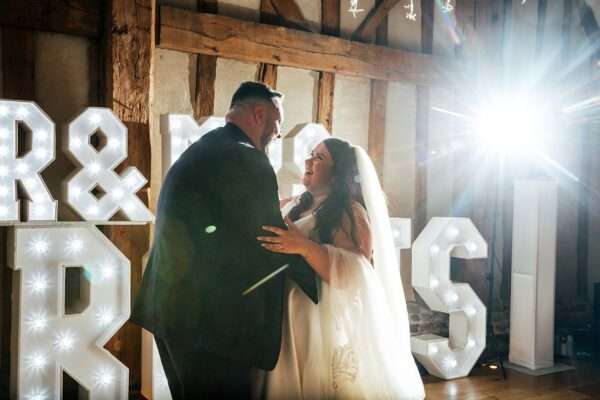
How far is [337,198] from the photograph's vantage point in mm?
3791

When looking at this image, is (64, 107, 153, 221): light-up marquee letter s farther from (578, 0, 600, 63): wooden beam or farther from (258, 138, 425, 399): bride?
(578, 0, 600, 63): wooden beam

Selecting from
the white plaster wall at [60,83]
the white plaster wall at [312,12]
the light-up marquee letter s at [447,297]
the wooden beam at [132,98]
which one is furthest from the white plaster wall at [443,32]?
the white plaster wall at [60,83]

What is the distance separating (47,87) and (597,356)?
5.51m

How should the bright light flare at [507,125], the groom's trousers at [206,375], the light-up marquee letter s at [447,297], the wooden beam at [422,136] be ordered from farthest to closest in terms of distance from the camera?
1. the bright light flare at [507,125]
2. the wooden beam at [422,136]
3. the light-up marquee letter s at [447,297]
4. the groom's trousers at [206,375]

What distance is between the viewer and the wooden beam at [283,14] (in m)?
4.71

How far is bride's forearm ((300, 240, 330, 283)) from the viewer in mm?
3549

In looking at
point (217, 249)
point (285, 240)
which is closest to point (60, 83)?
point (217, 249)

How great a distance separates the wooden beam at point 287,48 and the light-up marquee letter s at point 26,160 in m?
1.16

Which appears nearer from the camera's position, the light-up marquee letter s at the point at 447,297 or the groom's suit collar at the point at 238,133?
the groom's suit collar at the point at 238,133

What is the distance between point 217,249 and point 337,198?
0.95 metres

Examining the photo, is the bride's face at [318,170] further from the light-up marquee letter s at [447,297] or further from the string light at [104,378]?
the string light at [104,378]

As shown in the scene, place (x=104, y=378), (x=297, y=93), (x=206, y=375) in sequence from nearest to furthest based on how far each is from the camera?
(x=206, y=375) < (x=104, y=378) < (x=297, y=93)

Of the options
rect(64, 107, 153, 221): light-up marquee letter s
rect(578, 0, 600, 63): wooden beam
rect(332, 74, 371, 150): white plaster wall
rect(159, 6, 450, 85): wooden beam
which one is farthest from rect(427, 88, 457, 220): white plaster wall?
rect(64, 107, 153, 221): light-up marquee letter s

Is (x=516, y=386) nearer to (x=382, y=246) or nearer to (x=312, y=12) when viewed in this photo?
(x=382, y=246)
